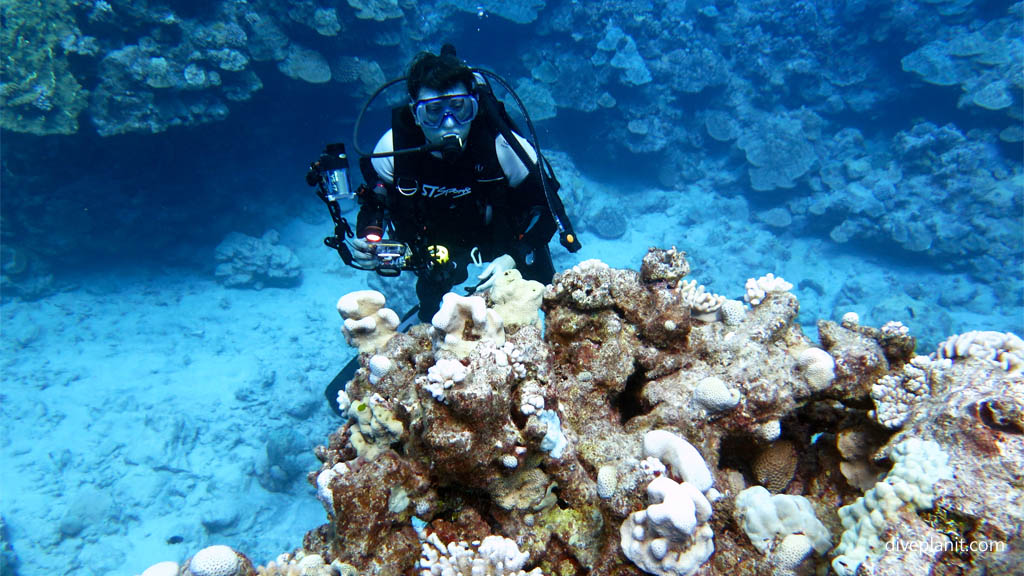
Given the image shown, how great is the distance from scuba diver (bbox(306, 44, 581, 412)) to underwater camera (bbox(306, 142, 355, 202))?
0.14 m

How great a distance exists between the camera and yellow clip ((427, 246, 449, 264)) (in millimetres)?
3701

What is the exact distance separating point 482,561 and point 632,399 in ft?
4.44

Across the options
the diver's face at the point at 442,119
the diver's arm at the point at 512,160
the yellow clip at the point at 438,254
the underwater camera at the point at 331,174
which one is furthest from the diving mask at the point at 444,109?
the yellow clip at the point at 438,254

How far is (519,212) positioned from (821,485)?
10.5ft

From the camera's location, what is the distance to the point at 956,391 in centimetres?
189

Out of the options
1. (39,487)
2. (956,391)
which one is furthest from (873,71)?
(39,487)

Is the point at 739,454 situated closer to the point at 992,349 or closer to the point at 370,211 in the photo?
the point at 992,349

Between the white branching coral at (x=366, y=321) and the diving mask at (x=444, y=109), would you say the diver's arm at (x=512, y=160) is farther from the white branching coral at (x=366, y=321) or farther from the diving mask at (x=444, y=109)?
the white branching coral at (x=366, y=321)

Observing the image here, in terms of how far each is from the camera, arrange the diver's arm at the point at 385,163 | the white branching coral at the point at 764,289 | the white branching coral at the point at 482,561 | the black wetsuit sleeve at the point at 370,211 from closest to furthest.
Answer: the white branching coral at the point at 482,561 → the white branching coral at the point at 764,289 → the black wetsuit sleeve at the point at 370,211 → the diver's arm at the point at 385,163

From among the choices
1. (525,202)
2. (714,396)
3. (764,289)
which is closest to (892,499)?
(714,396)

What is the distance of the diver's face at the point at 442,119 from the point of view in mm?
3756

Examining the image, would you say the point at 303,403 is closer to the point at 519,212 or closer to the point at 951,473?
the point at 519,212

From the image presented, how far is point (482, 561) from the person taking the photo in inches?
65.7

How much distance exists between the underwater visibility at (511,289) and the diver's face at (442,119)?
3 cm
